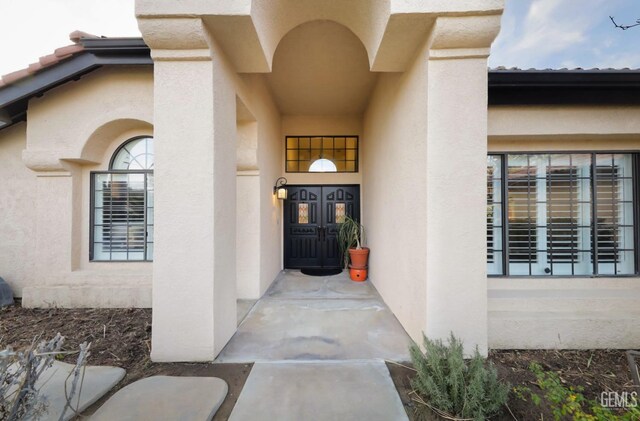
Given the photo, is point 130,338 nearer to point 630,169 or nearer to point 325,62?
point 325,62

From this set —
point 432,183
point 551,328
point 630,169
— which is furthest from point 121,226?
point 630,169

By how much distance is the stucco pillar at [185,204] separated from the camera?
104 inches

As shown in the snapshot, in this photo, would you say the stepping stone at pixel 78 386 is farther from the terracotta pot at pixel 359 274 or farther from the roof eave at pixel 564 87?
the roof eave at pixel 564 87

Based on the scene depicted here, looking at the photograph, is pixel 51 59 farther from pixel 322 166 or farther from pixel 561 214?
pixel 561 214

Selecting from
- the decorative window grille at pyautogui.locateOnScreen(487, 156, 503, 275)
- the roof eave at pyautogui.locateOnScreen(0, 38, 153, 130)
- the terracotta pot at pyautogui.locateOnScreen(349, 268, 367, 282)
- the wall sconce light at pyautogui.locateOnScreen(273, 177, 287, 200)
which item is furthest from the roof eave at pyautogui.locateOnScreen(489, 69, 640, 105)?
the roof eave at pyautogui.locateOnScreen(0, 38, 153, 130)

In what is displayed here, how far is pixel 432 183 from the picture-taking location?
259 cm

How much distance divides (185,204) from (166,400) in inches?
68.1

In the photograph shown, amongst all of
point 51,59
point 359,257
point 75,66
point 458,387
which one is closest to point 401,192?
point 458,387

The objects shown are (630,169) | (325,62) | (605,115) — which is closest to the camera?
(605,115)

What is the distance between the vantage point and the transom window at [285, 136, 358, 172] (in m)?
6.85

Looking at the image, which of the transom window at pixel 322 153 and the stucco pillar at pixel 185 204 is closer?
the stucco pillar at pixel 185 204

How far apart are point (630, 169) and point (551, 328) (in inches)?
109

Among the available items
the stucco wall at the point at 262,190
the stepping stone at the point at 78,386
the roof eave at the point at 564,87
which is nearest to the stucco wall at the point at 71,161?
the stucco wall at the point at 262,190

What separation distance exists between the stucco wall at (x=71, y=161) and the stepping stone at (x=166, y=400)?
234 centimetres
